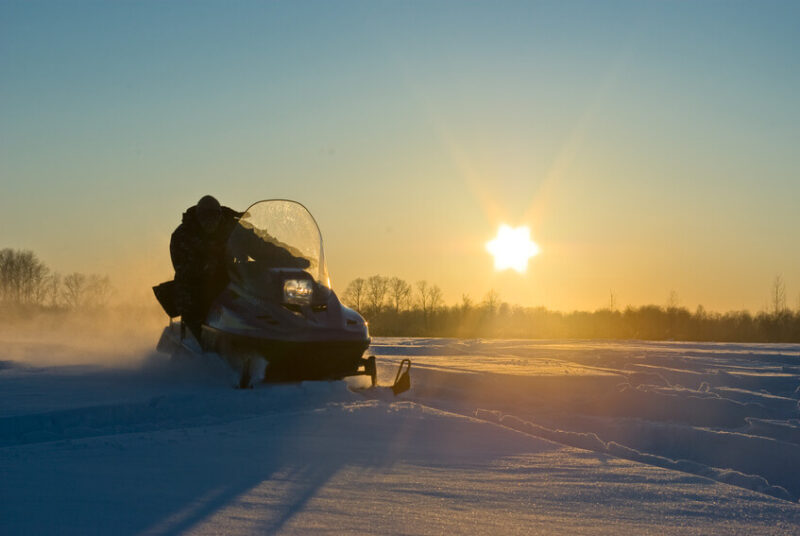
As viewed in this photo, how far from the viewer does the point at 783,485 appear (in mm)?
5324

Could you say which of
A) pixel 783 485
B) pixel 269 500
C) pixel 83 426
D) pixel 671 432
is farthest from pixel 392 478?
pixel 671 432

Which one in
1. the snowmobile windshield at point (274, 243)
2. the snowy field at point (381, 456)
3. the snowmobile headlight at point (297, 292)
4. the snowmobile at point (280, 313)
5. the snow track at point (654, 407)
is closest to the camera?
the snowy field at point (381, 456)

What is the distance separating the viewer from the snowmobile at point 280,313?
7.05 meters

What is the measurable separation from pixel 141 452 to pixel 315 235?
4.34 metres

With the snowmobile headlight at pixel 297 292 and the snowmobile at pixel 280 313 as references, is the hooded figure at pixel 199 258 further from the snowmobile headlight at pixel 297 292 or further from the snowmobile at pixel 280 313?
the snowmobile headlight at pixel 297 292

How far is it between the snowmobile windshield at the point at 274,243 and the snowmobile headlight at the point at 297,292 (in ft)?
1.23

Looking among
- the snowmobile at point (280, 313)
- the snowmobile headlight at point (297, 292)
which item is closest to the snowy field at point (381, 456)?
the snowmobile at point (280, 313)

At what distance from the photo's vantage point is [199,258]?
26.6ft

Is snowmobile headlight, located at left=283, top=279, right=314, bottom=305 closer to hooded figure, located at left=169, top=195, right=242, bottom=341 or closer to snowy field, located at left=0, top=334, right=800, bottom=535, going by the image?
snowy field, located at left=0, top=334, right=800, bottom=535

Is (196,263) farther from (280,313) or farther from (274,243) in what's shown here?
(280,313)

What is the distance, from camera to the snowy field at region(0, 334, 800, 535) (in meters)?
3.02

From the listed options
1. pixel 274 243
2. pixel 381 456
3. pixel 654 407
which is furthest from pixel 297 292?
pixel 654 407

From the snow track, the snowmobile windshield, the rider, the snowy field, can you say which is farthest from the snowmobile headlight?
the snow track

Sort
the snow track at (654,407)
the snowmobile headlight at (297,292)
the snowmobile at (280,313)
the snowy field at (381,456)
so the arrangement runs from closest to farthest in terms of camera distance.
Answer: the snowy field at (381,456), the snow track at (654,407), the snowmobile at (280,313), the snowmobile headlight at (297,292)
